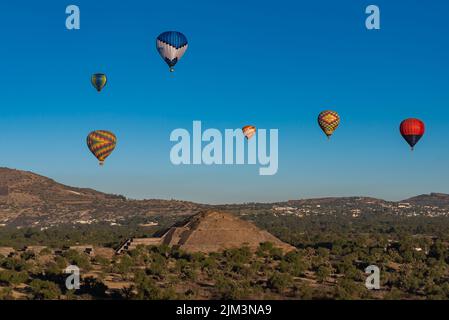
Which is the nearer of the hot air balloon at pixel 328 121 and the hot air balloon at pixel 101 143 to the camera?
the hot air balloon at pixel 101 143

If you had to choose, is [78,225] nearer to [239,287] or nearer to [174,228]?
[174,228]

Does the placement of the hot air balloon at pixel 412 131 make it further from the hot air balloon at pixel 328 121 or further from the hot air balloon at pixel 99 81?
the hot air balloon at pixel 99 81

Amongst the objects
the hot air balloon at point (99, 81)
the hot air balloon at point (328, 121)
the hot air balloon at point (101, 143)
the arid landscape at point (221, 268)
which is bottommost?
the arid landscape at point (221, 268)

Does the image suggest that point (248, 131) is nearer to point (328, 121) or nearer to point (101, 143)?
point (328, 121)

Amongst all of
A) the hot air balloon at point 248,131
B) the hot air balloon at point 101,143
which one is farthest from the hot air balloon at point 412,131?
the hot air balloon at point 101,143

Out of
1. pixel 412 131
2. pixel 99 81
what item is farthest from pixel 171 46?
pixel 412 131

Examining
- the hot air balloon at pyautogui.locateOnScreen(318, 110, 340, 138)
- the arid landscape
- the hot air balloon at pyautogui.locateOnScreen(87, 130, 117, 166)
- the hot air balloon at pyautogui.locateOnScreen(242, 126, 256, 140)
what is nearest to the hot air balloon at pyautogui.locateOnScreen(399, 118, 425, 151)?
the hot air balloon at pyautogui.locateOnScreen(318, 110, 340, 138)
